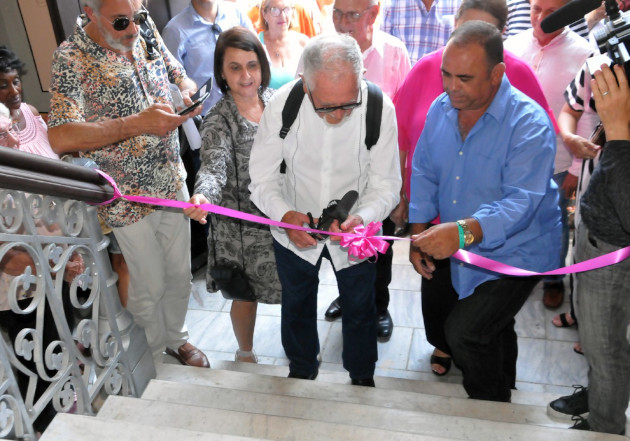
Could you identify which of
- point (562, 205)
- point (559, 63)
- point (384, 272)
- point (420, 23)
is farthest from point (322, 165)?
point (420, 23)

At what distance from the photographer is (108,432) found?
2.12 m

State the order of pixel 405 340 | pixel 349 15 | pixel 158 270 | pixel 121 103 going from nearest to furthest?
1. pixel 121 103
2. pixel 158 270
3. pixel 349 15
4. pixel 405 340

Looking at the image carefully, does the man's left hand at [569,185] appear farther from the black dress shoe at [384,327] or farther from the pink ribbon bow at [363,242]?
the pink ribbon bow at [363,242]

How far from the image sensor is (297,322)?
300 cm

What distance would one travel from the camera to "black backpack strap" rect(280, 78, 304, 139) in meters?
2.62

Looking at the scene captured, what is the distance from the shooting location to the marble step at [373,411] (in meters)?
2.51

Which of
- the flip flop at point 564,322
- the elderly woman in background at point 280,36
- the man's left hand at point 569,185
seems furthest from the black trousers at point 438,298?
the elderly woman in background at point 280,36

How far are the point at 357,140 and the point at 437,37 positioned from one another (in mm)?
2196

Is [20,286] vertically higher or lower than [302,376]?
higher

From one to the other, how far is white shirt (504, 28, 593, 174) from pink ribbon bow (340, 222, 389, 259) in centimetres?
166

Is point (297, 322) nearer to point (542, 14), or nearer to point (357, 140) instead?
point (357, 140)

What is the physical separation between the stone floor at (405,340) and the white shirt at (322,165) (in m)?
1.04

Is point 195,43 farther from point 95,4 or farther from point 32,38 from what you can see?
point 95,4

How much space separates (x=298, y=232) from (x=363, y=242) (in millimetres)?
317
